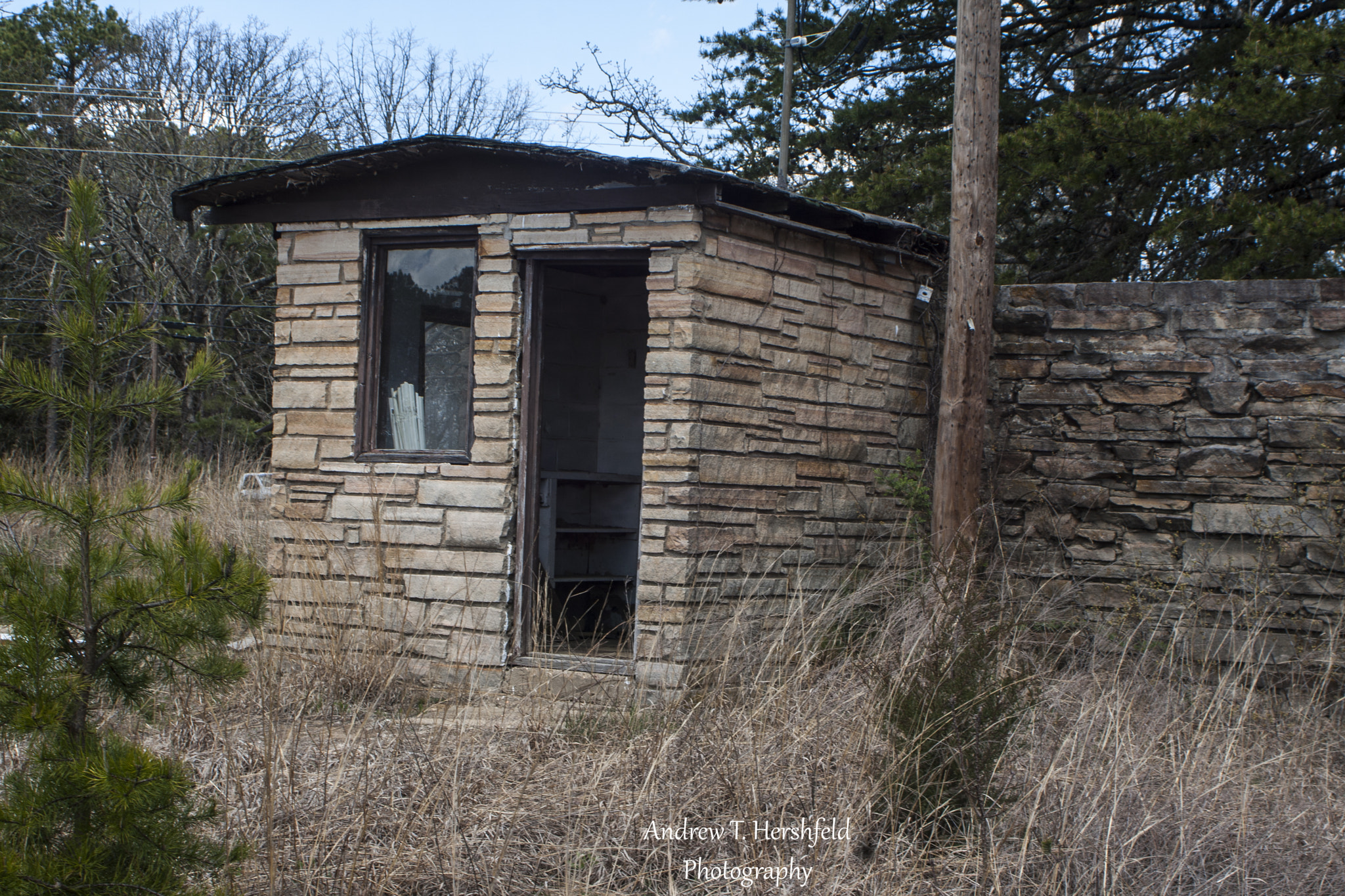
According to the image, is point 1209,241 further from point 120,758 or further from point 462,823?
point 120,758

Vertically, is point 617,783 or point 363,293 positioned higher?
point 363,293

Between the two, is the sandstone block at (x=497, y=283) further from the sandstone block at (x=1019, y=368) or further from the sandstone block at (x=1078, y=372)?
the sandstone block at (x=1078, y=372)

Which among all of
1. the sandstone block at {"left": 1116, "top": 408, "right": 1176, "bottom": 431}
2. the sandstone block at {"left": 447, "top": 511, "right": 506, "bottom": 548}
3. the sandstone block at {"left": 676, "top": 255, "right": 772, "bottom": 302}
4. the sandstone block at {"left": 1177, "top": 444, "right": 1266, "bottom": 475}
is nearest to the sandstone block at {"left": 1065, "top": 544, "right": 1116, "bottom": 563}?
the sandstone block at {"left": 1177, "top": 444, "right": 1266, "bottom": 475}

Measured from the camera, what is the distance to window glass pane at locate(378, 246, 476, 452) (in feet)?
20.7

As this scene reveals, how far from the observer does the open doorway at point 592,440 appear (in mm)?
7996

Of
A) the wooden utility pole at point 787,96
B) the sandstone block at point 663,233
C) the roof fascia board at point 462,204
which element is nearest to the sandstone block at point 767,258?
the sandstone block at point 663,233

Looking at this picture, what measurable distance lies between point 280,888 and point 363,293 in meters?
3.89

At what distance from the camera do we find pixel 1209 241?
876 cm

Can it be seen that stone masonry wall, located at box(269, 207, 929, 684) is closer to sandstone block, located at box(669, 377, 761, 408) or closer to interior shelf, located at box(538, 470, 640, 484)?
sandstone block, located at box(669, 377, 761, 408)

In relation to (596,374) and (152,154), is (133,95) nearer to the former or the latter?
(152,154)

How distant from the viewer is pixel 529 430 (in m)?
6.04

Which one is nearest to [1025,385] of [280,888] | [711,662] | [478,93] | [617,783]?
[711,662]

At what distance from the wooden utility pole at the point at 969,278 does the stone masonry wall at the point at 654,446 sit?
587 millimetres

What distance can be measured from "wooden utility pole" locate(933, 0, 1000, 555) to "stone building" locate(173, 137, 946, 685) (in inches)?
19.2
